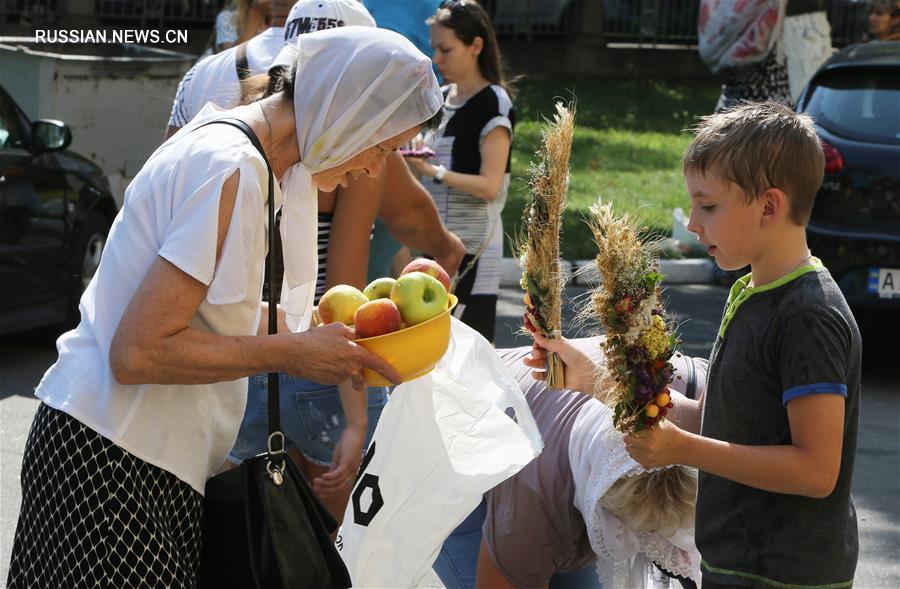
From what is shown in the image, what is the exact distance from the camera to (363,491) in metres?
2.90

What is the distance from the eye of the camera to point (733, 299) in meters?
2.50

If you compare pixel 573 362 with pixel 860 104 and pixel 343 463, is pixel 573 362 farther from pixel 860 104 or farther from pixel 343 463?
pixel 860 104

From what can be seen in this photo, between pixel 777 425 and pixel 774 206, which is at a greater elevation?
pixel 774 206

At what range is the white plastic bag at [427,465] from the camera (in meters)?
2.80

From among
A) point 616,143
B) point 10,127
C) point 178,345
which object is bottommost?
point 616,143

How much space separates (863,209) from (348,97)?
5.06 metres

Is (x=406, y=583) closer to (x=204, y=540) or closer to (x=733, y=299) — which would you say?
(x=204, y=540)

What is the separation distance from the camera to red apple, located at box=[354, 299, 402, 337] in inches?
102

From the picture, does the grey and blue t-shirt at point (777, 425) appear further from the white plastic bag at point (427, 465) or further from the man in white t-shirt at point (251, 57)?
the man in white t-shirt at point (251, 57)

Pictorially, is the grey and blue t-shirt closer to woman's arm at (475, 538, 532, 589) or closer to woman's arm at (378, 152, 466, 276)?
woman's arm at (475, 538, 532, 589)

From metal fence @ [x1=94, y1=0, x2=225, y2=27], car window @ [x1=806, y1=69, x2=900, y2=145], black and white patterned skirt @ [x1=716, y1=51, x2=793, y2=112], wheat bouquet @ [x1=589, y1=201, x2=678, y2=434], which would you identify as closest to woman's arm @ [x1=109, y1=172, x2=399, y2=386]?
wheat bouquet @ [x1=589, y1=201, x2=678, y2=434]

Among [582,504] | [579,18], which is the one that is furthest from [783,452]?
[579,18]

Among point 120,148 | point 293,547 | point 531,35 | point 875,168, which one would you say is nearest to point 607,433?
point 293,547

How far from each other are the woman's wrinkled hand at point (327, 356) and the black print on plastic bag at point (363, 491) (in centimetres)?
50
